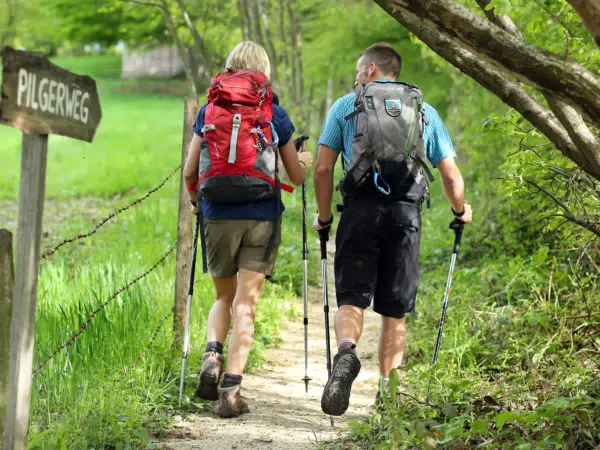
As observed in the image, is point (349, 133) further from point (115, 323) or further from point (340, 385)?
point (115, 323)

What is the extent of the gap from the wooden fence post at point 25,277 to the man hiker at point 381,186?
2030 mm

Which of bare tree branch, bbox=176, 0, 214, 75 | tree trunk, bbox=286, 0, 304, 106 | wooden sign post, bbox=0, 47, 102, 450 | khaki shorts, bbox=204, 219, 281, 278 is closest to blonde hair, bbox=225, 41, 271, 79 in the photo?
khaki shorts, bbox=204, 219, 281, 278

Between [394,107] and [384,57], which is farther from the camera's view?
[384,57]

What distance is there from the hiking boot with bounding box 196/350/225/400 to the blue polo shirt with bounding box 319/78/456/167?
4.89ft

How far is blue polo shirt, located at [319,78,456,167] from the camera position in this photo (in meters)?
4.94

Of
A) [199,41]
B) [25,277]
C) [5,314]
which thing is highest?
[199,41]

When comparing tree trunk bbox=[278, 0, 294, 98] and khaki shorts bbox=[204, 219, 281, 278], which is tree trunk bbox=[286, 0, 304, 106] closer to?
tree trunk bbox=[278, 0, 294, 98]

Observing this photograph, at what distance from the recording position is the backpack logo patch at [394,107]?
479 centimetres

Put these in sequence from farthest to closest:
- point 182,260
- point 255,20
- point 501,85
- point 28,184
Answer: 1. point 255,20
2. point 182,260
3. point 501,85
4. point 28,184

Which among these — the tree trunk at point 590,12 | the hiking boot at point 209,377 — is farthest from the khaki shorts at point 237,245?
the tree trunk at point 590,12

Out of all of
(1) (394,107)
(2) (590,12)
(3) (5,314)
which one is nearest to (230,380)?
(1) (394,107)

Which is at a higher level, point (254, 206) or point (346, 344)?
point (254, 206)

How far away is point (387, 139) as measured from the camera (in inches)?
188

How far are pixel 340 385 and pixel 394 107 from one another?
61.7 inches
